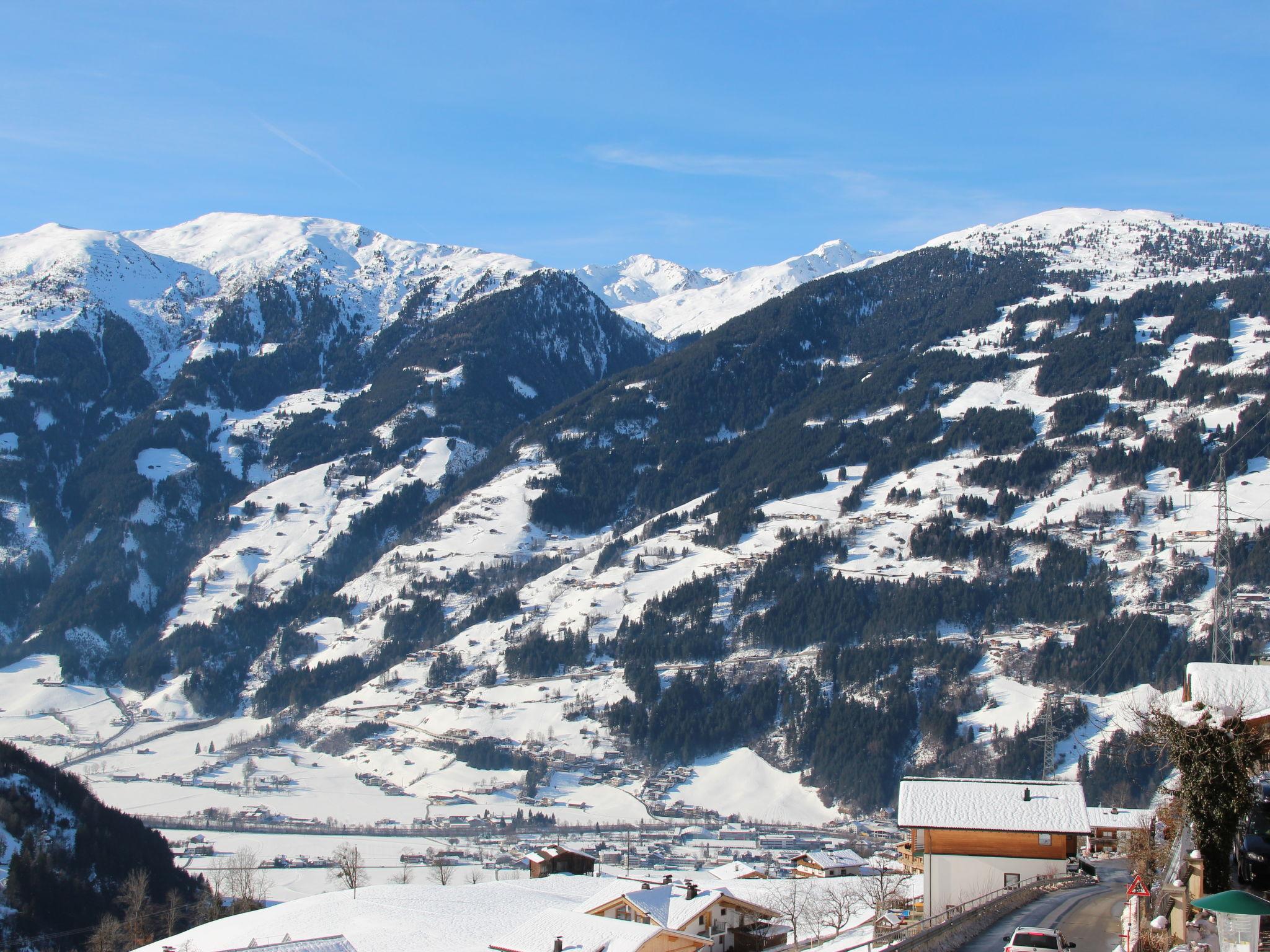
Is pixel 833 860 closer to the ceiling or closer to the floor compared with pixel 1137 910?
closer to the floor

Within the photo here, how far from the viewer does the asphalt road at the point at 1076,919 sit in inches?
1677

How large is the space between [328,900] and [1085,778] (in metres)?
101

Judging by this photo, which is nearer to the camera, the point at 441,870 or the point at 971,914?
the point at 971,914

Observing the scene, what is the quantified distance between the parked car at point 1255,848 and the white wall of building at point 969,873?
1998 centimetres

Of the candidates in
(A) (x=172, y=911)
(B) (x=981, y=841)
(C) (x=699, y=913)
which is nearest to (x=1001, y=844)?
(B) (x=981, y=841)

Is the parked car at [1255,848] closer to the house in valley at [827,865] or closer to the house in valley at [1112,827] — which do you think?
the house in valley at [1112,827]

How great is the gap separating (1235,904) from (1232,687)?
20035 mm

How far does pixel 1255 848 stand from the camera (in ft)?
123

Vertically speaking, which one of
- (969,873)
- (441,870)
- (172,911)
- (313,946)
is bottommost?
(441,870)

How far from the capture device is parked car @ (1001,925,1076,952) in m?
38.2

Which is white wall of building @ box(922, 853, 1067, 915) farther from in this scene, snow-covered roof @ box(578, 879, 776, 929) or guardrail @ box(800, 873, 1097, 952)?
snow-covered roof @ box(578, 879, 776, 929)

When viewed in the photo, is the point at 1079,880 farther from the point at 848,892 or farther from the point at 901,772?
the point at 901,772

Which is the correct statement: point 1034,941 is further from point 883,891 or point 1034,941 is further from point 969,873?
point 883,891

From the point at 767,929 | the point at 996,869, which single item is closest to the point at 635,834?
the point at 767,929
